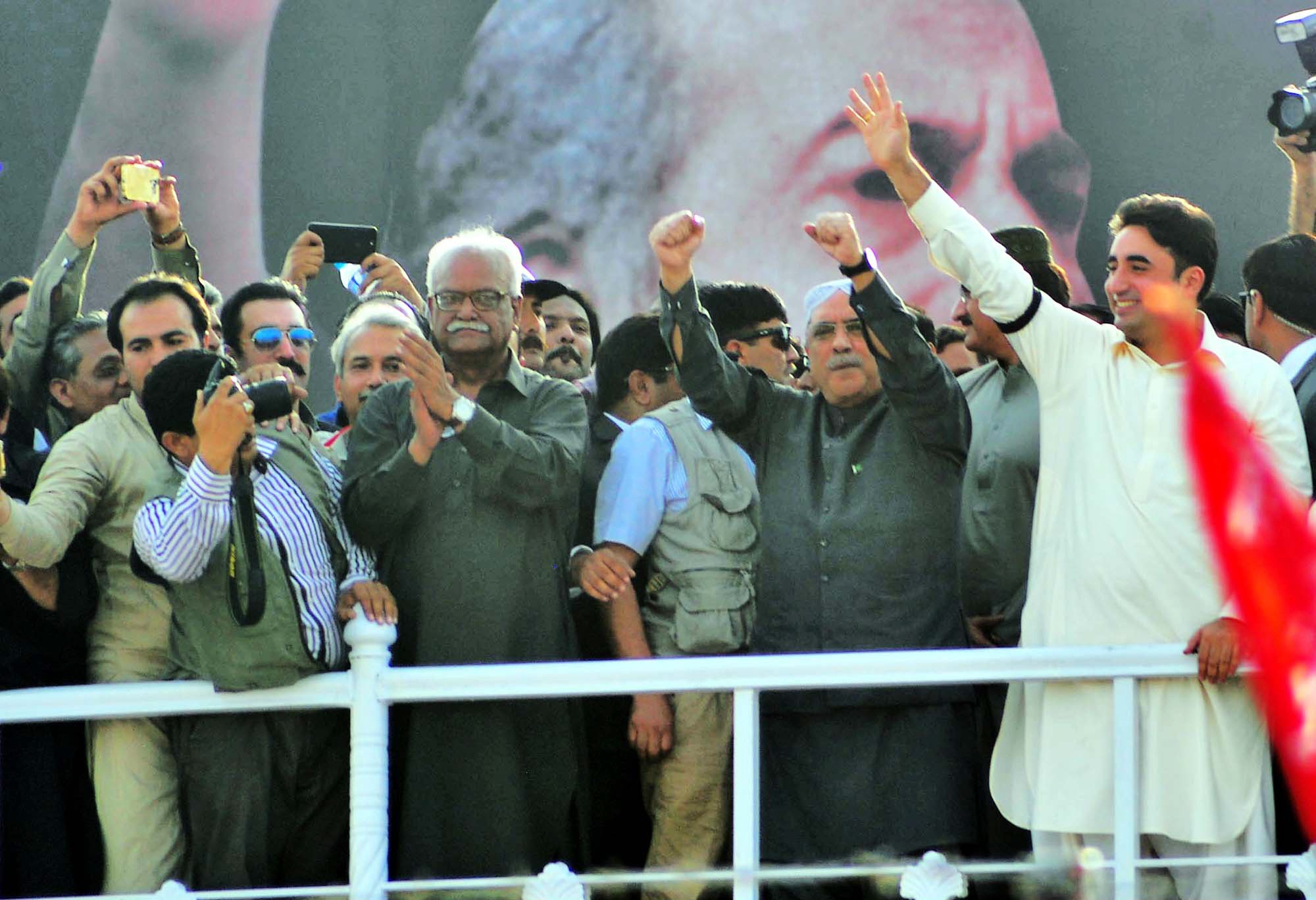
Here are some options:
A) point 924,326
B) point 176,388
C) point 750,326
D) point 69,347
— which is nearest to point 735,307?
point 750,326

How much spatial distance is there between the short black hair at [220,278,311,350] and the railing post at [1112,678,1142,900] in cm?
261

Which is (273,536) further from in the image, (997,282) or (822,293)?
(997,282)

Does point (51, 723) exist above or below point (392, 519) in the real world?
below

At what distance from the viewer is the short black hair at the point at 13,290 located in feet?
18.6

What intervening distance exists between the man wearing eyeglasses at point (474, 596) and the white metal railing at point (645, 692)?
28 cm

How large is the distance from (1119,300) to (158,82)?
19.3 feet

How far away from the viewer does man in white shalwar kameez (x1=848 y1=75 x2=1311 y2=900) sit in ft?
10.9

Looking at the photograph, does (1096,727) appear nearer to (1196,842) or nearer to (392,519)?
(1196,842)

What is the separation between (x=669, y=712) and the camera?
4.02 meters

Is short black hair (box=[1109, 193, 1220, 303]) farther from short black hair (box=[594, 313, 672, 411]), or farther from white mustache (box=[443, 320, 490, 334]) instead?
white mustache (box=[443, 320, 490, 334])

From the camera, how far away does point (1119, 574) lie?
3.46m

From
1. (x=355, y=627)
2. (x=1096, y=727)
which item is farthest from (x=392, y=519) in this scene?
(x=1096, y=727)

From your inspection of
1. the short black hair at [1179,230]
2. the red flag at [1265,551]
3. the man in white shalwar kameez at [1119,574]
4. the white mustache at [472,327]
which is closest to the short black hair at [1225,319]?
the short black hair at [1179,230]

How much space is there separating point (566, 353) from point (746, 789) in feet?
8.70
